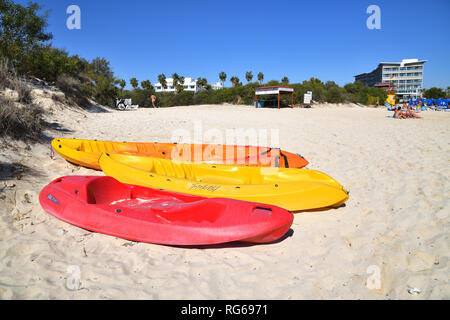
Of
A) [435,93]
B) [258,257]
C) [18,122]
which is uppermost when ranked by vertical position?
[435,93]

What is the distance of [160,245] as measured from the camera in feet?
8.63

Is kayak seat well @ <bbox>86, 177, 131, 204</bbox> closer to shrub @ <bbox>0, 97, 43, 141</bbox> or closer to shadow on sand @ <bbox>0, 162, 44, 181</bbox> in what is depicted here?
shadow on sand @ <bbox>0, 162, 44, 181</bbox>

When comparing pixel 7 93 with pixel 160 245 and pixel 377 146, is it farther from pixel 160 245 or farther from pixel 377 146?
pixel 377 146

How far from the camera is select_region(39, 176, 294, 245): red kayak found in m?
2.38

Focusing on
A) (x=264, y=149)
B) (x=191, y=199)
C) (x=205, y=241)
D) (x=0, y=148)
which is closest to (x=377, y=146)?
(x=264, y=149)

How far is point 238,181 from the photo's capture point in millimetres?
4062

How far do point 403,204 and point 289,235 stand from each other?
1845 mm

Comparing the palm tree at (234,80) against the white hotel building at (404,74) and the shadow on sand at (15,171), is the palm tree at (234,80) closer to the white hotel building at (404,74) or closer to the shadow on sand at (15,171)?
the white hotel building at (404,74)

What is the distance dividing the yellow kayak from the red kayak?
24 cm

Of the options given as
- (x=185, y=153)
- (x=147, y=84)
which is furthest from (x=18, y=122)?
(x=147, y=84)

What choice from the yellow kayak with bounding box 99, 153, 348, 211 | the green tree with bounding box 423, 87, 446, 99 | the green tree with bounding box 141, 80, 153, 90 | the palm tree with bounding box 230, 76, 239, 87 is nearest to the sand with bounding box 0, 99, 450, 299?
the yellow kayak with bounding box 99, 153, 348, 211

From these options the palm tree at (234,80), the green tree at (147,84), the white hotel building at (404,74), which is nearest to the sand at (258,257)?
the green tree at (147,84)

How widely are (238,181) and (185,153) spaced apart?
5.45ft

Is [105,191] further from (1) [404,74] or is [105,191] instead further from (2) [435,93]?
(1) [404,74]
